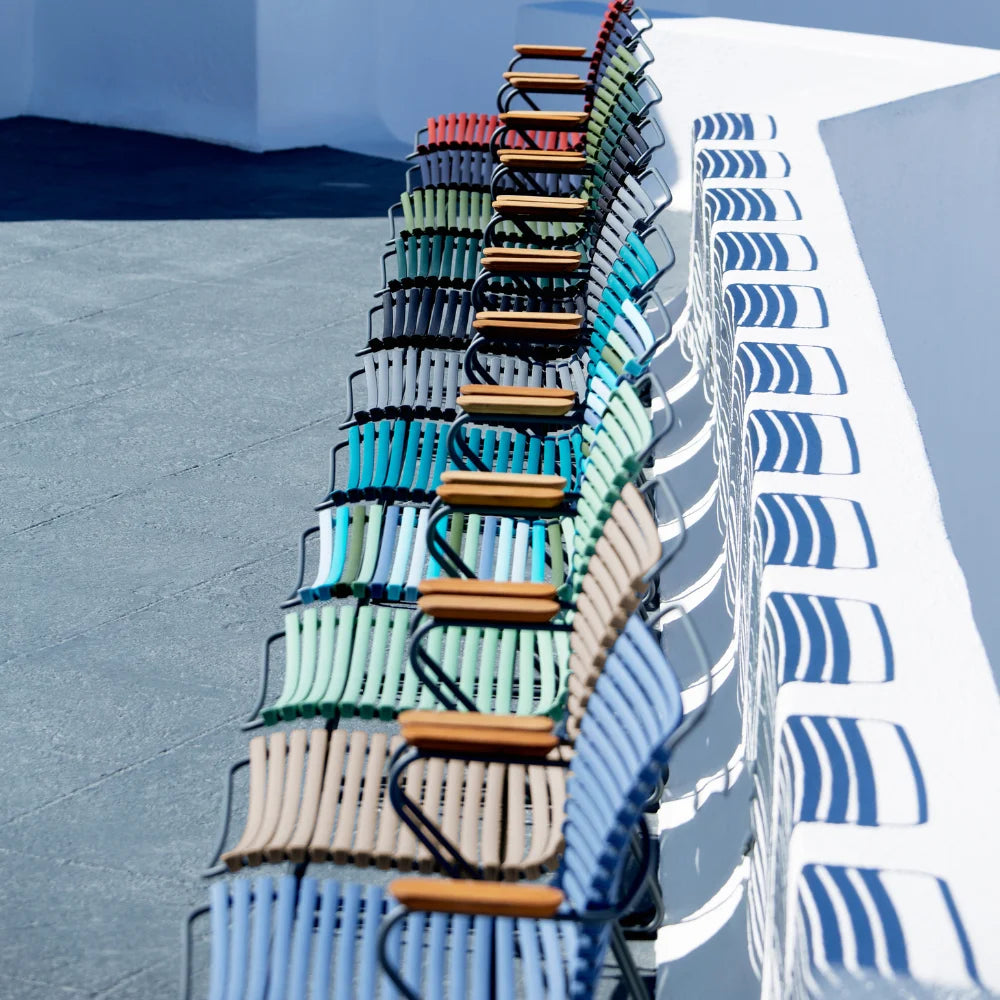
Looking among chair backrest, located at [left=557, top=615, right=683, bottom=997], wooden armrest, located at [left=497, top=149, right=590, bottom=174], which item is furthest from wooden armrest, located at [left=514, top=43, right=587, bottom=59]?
chair backrest, located at [left=557, top=615, right=683, bottom=997]

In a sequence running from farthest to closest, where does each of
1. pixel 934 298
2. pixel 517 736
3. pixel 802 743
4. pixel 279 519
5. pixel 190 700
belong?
pixel 934 298
pixel 279 519
pixel 190 700
pixel 517 736
pixel 802 743

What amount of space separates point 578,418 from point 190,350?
2844 mm

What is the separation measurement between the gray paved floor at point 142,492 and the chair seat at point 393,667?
0.48m

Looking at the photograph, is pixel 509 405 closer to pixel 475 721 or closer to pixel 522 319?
pixel 522 319

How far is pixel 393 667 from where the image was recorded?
126 inches

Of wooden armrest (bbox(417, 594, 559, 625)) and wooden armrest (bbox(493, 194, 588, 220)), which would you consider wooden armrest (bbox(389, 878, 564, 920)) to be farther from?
wooden armrest (bbox(493, 194, 588, 220))

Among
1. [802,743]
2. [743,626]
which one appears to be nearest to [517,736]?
[802,743]

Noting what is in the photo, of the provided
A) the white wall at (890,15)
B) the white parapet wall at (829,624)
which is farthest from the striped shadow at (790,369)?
the white wall at (890,15)

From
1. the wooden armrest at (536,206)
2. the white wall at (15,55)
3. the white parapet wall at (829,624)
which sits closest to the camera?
the white parapet wall at (829,624)

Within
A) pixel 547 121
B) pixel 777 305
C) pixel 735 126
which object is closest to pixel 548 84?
pixel 547 121

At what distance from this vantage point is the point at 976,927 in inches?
73.0

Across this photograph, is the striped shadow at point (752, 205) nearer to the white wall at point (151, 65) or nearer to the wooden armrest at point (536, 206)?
the wooden armrest at point (536, 206)

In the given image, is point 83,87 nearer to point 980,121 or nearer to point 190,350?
point 190,350

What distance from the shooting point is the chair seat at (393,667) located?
3.05 m
